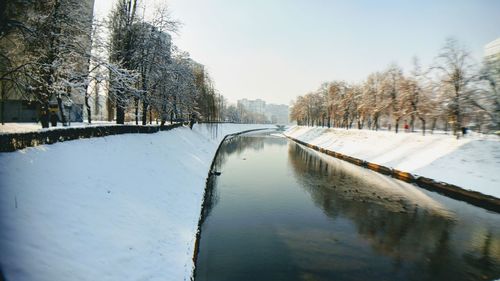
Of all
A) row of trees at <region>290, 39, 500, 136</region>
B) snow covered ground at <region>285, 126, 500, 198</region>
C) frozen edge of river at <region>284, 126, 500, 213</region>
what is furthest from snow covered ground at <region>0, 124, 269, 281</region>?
row of trees at <region>290, 39, 500, 136</region>

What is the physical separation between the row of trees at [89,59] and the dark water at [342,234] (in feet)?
33.4

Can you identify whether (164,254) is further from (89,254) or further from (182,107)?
(182,107)

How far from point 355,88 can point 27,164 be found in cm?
7411

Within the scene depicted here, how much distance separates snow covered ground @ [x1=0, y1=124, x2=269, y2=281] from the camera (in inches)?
263

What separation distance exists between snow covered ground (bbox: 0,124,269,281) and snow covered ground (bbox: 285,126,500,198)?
22820 millimetres

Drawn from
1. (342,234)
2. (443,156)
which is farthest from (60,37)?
(443,156)

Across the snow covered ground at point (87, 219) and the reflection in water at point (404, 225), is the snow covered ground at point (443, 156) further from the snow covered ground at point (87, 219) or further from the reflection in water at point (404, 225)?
the snow covered ground at point (87, 219)

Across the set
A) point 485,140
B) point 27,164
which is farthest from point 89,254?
point 485,140

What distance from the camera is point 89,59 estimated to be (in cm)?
1775

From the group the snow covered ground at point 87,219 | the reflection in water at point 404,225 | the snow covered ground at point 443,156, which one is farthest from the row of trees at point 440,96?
the snow covered ground at point 87,219

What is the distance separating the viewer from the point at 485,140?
26406 millimetres

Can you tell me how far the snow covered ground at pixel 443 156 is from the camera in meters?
23.0

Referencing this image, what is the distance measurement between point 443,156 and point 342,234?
65.1ft

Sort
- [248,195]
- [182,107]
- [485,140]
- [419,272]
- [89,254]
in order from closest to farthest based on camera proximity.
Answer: [89,254]
[419,272]
[248,195]
[485,140]
[182,107]
